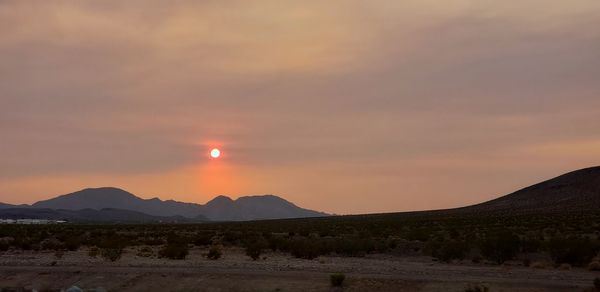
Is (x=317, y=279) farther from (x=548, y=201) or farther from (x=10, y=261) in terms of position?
(x=548, y=201)

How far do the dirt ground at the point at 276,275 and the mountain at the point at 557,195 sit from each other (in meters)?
109

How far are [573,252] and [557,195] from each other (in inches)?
5344

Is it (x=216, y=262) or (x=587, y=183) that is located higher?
(x=587, y=183)

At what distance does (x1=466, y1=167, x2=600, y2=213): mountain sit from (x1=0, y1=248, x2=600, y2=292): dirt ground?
10855 cm

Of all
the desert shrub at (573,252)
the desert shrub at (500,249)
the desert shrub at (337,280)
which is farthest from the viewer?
the desert shrub at (500,249)

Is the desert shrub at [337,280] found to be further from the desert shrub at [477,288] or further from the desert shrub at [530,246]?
the desert shrub at [530,246]

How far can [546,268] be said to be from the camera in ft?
98.2

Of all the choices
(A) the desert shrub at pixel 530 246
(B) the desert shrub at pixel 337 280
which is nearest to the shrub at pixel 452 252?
(A) the desert shrub at pixel 530 246

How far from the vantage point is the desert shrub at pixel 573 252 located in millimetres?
30641

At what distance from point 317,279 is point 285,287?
4.73 ft

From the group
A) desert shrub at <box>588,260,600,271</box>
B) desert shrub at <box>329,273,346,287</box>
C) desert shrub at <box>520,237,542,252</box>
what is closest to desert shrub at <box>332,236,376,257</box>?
Result: desert shrub at <box>520,237,542,252</box>

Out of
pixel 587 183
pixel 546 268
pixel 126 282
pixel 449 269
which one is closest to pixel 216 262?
pixel 126 282

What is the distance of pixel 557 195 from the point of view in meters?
157

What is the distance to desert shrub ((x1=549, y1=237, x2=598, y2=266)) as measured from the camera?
101 feet
